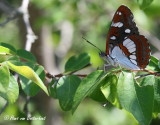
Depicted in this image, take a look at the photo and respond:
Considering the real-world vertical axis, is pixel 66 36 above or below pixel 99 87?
above

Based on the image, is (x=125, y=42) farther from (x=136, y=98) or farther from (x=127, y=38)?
(x=136, y=98)

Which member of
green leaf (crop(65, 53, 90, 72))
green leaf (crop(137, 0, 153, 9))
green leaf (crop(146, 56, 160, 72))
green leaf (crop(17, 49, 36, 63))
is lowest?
green leaf (crop(146, 56, 160, 72))

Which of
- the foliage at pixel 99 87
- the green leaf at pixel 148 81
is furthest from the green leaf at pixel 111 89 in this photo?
the green leaf at pixel 148 81

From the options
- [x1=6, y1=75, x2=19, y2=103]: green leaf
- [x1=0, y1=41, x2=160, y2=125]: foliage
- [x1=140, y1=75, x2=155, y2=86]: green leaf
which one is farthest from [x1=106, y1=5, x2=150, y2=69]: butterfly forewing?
[x1=6, y1=75, x2=19, y2=103]: green leaf

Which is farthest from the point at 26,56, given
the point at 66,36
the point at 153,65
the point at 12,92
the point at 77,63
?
the point at 66,36

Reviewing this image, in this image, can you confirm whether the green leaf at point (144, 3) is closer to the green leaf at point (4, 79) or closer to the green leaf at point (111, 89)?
the green leaf at point (111, 89)

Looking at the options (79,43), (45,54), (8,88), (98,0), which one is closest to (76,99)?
(8,88)

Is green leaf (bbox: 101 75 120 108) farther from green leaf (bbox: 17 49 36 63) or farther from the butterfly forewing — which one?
green leaf (bbox: 17 49 36 63)

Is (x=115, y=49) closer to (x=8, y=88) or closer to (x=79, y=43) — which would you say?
(x=8, y=88)
